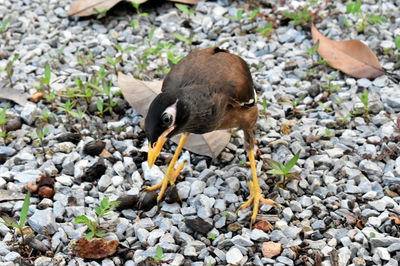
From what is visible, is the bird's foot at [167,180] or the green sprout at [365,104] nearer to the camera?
the bird's foot at [167,180]

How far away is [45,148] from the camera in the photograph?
15.2ft

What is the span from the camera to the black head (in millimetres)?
3613

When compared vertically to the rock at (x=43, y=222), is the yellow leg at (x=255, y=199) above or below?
below

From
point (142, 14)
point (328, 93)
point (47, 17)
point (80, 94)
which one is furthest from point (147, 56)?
point (328, 93)

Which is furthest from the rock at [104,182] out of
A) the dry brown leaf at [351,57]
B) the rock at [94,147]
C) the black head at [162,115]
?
the dry brown leaf at [351,57]

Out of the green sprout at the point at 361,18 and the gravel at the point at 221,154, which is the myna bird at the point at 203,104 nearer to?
the gravel at the point at 221,154

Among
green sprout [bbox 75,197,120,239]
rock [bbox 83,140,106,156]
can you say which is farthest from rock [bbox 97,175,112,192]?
green sprout [bbox 75,197,120,239]

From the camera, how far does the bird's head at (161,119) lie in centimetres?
362

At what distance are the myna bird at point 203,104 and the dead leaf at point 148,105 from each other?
197mm

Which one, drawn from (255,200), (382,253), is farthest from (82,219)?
(382,253)

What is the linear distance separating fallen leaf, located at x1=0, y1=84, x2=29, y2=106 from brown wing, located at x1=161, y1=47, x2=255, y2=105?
165 centimetres

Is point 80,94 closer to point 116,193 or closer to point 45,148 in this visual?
point 45,148

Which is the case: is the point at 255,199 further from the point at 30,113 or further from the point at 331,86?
the point at 30,113

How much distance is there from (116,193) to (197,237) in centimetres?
77
